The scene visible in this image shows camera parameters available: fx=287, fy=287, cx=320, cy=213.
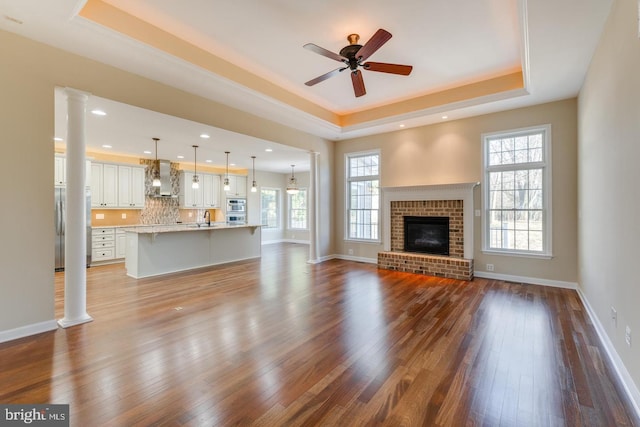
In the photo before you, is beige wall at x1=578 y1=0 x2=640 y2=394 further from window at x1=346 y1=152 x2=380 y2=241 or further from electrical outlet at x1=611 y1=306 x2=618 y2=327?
window at x1=346 y1=152 x2=380 y2=241

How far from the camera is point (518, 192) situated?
5184mm

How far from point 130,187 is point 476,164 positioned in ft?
27.8

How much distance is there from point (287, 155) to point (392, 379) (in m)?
6.23

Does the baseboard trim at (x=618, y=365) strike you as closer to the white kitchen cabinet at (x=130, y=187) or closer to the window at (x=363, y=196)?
the window at (x=363, y=196)

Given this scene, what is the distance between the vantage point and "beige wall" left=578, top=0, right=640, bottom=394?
2074 millimetres

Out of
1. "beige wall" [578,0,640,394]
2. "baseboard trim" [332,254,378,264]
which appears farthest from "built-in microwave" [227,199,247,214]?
"beige wall" [578,0,640,394]

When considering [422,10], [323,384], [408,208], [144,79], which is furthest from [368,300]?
[144,79]

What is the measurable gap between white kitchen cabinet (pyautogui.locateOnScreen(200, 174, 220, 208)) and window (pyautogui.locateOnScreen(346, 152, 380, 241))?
507 cm

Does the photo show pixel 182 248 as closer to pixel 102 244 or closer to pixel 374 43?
pixel 102 244

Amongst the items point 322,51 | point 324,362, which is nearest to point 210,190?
point 322,51

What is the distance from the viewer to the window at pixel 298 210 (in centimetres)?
1149

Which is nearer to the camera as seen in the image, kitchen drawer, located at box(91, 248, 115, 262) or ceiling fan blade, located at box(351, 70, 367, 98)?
ceiling fan blade, located at box(351, 70, 367, 98)

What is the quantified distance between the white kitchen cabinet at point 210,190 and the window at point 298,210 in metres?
3.00

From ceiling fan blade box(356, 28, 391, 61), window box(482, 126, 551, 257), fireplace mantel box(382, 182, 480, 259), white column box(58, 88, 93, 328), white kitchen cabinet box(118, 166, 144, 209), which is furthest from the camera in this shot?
white kitchen cabinet box(118, 166, 144, 209)
